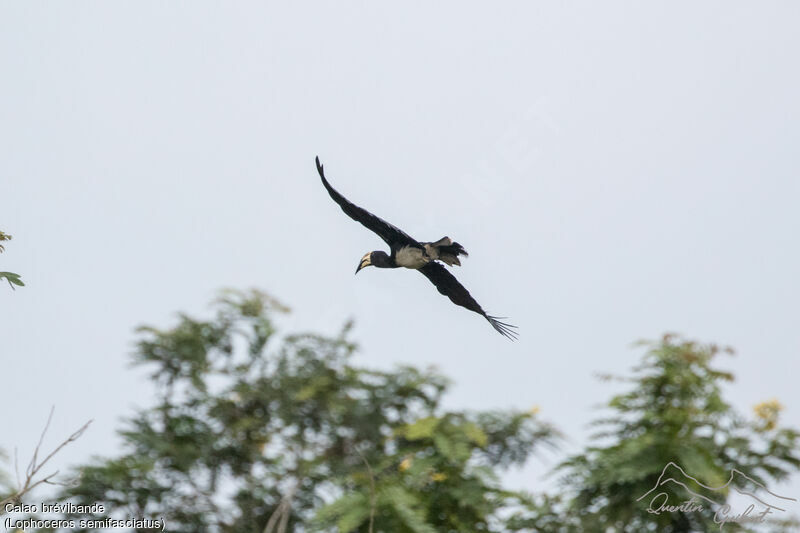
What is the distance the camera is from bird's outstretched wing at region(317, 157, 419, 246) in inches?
294

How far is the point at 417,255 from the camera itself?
26.1 feet

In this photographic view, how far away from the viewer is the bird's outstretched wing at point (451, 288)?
8234mm

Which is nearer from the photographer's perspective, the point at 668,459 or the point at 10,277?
the point at 10,277

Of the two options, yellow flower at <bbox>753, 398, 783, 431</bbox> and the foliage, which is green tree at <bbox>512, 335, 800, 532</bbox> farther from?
the foliage

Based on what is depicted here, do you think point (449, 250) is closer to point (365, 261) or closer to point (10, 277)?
point (365, 261)

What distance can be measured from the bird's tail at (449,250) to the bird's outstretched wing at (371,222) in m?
0.20

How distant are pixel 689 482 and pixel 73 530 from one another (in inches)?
202

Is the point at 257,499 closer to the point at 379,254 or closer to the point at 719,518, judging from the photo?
the point at 379,254

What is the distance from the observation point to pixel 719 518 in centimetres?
789

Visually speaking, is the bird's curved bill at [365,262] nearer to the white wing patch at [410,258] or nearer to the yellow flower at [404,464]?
the white wing patch at [410,258]

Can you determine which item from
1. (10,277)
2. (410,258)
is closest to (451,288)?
(410,258)

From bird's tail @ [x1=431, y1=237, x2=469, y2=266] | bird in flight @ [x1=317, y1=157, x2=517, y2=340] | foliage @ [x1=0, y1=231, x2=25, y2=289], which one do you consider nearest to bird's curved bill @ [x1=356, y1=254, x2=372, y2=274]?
bird in flight @ [x1=317, y1=157, x2=517, y2=340]

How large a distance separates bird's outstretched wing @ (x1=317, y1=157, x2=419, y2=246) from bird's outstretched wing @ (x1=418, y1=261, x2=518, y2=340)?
37 centimetres

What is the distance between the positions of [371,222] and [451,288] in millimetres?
937
